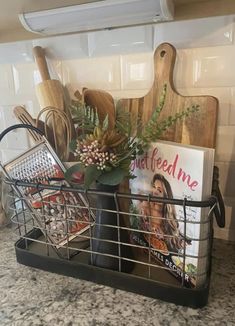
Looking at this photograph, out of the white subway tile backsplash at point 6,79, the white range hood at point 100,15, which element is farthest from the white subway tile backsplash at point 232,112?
the white subway tile backsplash at point 6,79

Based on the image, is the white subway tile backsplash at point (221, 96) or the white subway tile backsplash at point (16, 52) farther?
the white subway tile backsplash at point (16, 52)

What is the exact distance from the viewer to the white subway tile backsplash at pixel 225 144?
26.6 inches

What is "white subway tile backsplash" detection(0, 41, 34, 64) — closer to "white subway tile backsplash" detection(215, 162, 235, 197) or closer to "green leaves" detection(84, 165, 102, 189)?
"green leaves" detection(84, 165, 102, 189)

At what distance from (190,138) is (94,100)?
24 cm

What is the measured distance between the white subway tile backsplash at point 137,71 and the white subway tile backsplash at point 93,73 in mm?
19

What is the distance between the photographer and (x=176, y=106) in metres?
0.65

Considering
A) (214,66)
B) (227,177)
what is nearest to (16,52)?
(214,66)

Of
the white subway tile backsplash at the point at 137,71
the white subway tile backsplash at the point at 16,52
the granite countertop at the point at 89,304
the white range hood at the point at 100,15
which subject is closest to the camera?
the granite countertop at the point at 89,304

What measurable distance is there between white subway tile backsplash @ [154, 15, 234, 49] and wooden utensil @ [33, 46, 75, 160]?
275 millimetres

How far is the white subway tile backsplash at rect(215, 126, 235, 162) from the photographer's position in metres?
0.68

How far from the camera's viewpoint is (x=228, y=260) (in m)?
0.64

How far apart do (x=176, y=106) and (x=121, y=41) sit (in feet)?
0.73

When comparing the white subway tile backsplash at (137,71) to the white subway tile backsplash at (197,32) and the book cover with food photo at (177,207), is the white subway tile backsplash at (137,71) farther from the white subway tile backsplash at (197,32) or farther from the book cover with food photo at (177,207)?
the book cover with food photo at (177,207)

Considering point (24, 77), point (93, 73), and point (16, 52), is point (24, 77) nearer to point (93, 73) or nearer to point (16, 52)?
point (16, 52)
